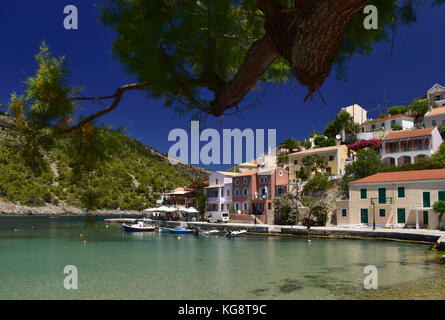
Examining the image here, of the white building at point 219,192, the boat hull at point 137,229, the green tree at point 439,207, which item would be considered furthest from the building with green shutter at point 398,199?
the boat hull at point 137,229

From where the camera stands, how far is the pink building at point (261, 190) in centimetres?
4659

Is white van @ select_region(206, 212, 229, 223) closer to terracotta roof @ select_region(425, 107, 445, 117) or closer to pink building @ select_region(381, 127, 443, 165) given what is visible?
pink building @ select_region(381, 127, 443, 165)

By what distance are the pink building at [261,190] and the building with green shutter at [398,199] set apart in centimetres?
1043

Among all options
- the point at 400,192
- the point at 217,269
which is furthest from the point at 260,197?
the point at 217,269

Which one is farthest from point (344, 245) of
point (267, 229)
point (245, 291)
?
point (245, 291)

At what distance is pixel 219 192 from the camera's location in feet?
176

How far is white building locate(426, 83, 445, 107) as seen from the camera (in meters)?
65.8

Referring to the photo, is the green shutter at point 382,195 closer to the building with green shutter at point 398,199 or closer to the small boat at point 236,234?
the building with green shutter at point 398,199

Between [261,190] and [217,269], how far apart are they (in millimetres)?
26545

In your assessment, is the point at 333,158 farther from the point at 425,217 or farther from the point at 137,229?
the point at 137,229

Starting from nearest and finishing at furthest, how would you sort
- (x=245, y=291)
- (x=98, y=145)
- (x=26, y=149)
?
1. (x=26, y=149)
2. (x=98, y=145)
3. (x=245, y=291)

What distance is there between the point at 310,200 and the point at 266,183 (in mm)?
6440
